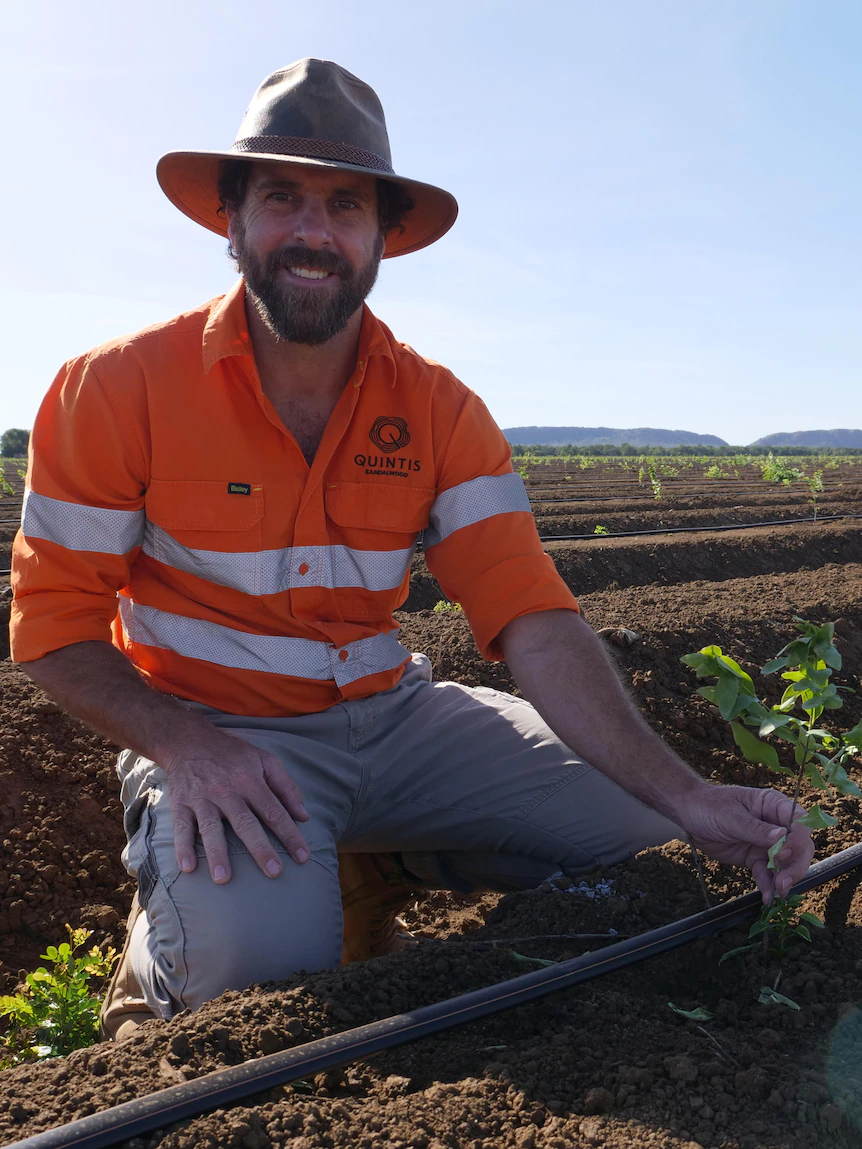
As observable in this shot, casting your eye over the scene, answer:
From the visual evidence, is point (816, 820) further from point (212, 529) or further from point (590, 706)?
point (212, 529)

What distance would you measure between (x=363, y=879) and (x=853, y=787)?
1.51 metres

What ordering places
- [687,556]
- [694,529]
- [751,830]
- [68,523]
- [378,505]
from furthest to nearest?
[694,529] < [687,556] < [378,505] < [68,523] < [751,830]

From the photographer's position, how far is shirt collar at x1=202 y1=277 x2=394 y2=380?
2.29 metres

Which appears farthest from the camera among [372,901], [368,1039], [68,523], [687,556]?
[687,556]

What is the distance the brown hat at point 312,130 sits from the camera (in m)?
2.24

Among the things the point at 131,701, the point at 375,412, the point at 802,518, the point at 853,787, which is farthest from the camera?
the point at 802,518

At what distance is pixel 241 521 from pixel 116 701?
1.69ft

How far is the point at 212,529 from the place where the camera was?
88.6 inches

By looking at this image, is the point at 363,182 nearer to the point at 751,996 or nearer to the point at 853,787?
the point at 853,787

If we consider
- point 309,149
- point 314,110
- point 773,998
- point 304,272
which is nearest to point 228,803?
point 773,998

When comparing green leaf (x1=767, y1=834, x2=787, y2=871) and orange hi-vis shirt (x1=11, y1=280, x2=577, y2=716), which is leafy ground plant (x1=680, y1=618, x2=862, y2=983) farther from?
orange hi-vis shirt (x1=11, y1=280, x2=577, y2=716)

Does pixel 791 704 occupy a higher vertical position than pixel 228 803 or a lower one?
higher

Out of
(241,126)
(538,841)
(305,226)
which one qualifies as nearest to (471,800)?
(538,841)

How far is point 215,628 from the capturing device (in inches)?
89.7
